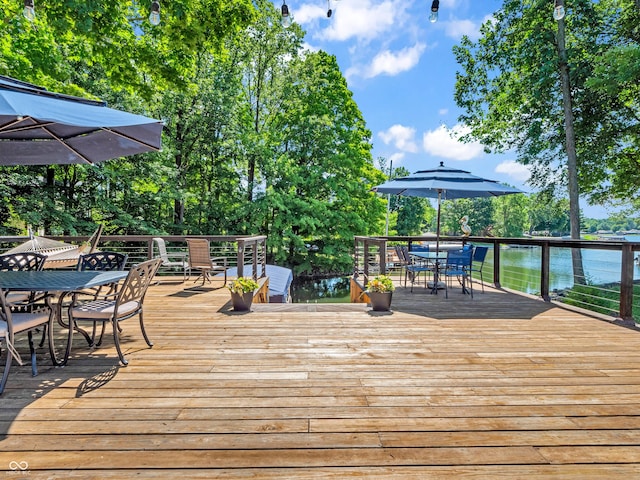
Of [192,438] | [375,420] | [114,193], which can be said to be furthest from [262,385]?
[114,193]

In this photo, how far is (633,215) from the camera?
12.6 meters

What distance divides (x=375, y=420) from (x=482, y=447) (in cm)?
56

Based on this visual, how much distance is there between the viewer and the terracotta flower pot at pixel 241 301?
4555mm

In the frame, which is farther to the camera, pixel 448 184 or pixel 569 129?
pixel 569 129

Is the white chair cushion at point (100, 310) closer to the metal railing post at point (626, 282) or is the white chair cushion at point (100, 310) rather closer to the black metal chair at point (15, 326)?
the black metal chair at point (15, 326)

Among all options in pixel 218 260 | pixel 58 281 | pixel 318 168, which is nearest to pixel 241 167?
pixel 318 168

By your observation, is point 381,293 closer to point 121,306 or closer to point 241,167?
point 121,306

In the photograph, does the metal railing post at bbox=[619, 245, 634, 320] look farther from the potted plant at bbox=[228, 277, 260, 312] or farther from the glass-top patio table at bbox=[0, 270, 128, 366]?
the glass-top patio table at bbox=[0, 270, 128, 366]

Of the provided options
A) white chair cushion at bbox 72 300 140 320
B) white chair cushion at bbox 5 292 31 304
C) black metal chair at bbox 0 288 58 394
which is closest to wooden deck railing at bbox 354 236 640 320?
white chair cushion at bbox 72 300 140 320

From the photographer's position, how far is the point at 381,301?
460cm

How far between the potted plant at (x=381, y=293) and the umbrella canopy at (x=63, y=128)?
10.3 feet

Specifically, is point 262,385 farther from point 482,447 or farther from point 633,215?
point 633,215

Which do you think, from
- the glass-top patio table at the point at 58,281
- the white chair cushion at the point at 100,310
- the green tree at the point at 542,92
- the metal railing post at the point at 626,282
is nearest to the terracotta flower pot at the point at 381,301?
the metal railing post at the point at 626,282

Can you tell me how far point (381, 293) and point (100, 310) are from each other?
3181 mm
